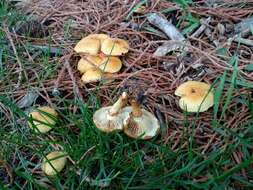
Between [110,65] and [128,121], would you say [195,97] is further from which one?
[110,65]

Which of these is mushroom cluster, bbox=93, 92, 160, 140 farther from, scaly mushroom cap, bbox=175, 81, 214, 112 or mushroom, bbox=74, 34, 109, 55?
mushroom, bbox=74, 34, 109, 55

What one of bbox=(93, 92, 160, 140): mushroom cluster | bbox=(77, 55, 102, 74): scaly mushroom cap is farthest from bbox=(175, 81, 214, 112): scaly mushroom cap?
bbox=(77, 55, 102, 74): scaly mushroom cap

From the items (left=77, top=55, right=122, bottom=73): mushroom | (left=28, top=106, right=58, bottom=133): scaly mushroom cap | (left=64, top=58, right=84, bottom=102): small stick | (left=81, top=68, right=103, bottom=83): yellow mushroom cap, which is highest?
(left=77, top=55, right=122, bottom=73): mushroom

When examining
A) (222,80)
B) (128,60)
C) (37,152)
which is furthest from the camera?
(128,60)

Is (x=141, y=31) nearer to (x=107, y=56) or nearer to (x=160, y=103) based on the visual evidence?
(x=107, y=56)

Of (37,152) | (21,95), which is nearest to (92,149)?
(37,152)

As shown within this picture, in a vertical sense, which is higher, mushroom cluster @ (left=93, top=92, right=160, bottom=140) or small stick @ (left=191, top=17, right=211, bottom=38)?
small stick @ (left=191, top=17, right=211, bottom=38)

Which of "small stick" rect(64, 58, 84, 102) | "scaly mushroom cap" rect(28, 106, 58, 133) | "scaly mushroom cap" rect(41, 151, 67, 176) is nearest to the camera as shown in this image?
"scaly mushroom cap" rect(41, 151, 67, 176)
